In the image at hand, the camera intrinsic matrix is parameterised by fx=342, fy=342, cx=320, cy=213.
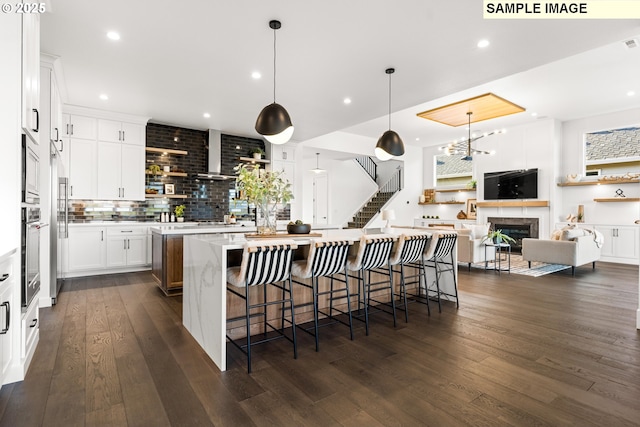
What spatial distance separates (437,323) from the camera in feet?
11.3

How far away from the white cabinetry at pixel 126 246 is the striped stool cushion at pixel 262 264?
4.37 m

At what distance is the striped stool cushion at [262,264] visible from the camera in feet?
8.06

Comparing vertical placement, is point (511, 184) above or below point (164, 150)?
below

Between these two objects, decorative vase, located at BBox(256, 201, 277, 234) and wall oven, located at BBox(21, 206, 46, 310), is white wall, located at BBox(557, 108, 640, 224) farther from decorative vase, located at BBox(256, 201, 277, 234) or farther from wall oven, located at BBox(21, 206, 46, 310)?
wall oven, located at BBox(21, 206, 46, 310)

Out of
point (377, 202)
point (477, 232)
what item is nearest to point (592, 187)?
point (477, 232)

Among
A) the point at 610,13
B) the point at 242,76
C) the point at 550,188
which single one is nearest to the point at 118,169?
the point at 242,76

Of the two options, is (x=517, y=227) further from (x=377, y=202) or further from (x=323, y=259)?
(x=323, y=259)

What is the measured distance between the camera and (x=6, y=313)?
6.63ft

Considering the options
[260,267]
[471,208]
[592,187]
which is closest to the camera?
[260,267]

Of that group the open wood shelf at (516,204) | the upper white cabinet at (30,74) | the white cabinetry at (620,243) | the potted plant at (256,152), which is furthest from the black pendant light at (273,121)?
the white cabinetry at (620,243)

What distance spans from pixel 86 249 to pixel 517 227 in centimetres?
989

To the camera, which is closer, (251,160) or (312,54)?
(312,54)

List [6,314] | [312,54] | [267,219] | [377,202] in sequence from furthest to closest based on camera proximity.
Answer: [377,202] < [312,54] < [267,219] < [6,314]

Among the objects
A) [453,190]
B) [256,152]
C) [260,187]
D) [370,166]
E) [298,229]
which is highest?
[370,166]
